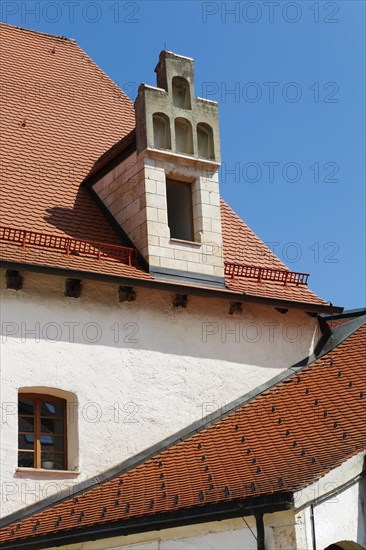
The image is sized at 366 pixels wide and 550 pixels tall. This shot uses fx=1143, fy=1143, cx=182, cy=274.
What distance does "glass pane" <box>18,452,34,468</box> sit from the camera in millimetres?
15274

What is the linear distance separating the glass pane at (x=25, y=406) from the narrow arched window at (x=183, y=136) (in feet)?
15.5

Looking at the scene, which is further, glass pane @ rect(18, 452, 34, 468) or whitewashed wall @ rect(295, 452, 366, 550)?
glass pane @ rect(18, 452, 34, 468)

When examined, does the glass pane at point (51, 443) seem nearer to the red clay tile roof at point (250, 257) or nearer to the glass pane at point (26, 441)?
the glass pane at point (26, 441)

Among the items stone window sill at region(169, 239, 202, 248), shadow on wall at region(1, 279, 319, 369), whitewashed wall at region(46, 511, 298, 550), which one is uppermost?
stone window sill at region(169, 239, 202, 248)

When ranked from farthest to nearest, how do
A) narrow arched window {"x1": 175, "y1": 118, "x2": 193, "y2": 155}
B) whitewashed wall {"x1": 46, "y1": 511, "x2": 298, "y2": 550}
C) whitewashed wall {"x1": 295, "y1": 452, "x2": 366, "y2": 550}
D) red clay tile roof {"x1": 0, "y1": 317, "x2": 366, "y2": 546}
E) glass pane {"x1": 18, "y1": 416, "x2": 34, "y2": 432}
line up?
narrow arched window {"x1": 175, "y1": 118, "x2": 193, "y2": 155}, glass pane {"x1": 18, "y1": 416, "x2": 34, "y2": 432}, red clay tile roof {"x1": 0, "y1": 317, "x2": 366, "y2": 546}, whitewashed wall {"x1": 46, "y1": 511, "x2": 298, "y2": 550}, whitewashed wall {"x1": 295, "y1": 452, "x2": 366, "y2": 550}

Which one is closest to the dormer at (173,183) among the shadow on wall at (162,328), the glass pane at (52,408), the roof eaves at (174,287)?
the roof eaves at (174,287)

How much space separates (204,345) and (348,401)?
273 centimetres

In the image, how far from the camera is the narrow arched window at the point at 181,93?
18.2m

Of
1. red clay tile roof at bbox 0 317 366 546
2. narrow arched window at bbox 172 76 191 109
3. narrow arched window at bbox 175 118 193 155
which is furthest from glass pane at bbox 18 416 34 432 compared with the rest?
narrow arched window at bbox 172 76 191 109

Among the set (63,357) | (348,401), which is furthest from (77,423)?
(348,401)

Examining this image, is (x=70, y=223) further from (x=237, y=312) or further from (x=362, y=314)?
(x=362, y=314)

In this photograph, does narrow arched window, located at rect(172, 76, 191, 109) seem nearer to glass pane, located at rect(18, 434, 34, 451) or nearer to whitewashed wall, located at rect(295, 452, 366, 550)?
glass pane, located at rect(18, 434, 34, 451)

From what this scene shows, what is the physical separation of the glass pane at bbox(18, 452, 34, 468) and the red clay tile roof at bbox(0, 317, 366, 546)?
29.7 inches

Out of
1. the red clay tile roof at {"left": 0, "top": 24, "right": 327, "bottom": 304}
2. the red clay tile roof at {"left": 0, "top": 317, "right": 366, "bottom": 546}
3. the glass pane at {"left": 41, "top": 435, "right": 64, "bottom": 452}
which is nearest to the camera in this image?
the red clay tile roof at {"left": 0, "top": 317, "right": 366, "bottom": 546}
